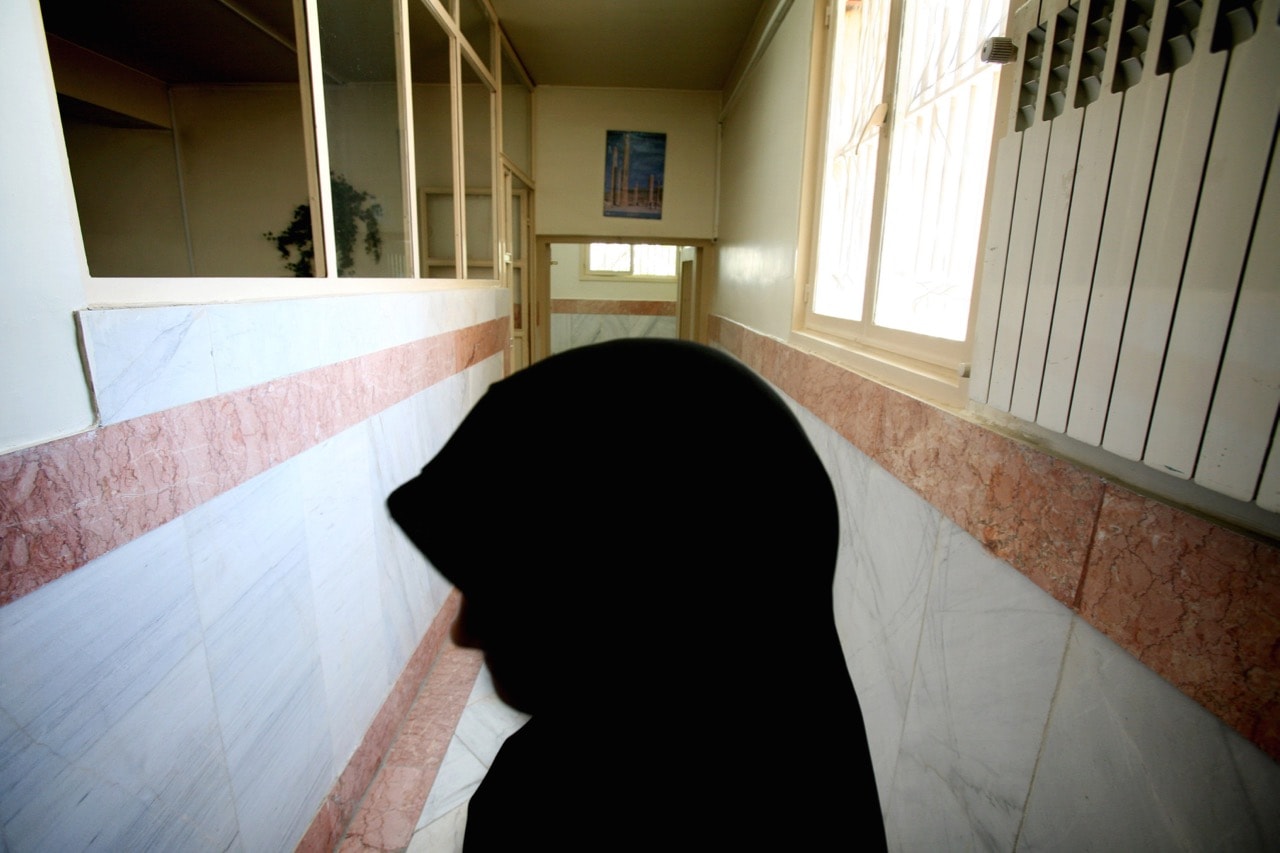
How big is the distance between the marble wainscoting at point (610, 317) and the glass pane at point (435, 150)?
5521 millimetres

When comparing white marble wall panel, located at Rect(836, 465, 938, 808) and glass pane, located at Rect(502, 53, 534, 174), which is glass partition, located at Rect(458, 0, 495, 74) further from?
white marble wall panel, located at Rect(836, 465, 938, 808)

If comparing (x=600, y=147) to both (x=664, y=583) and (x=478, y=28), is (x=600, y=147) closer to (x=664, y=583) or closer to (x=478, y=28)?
(x=478, y=28)

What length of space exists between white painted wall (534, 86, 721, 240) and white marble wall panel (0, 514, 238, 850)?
4893 millimetres

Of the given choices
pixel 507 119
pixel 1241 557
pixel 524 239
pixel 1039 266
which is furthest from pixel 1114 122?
pixel 507 119

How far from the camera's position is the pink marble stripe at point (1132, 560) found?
1.95 ft

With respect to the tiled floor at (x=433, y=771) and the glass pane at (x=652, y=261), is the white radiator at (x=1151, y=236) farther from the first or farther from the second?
the glass pane at (x=652, y=261)

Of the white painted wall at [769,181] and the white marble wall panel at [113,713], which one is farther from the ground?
the white painted wall at [769,181]

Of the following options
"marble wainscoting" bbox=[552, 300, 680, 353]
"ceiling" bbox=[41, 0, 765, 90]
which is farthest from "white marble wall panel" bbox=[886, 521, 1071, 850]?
"marble wainscoting" bbox=[552, 300, 680, 353]

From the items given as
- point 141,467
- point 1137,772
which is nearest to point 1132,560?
point 1137,772

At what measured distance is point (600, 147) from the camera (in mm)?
5238

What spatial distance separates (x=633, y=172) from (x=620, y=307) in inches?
145

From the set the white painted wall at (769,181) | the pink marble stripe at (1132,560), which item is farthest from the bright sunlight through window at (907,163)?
the pink marble stripe at (1132,560)

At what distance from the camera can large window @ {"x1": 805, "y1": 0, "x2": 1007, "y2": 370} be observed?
1.40 meters

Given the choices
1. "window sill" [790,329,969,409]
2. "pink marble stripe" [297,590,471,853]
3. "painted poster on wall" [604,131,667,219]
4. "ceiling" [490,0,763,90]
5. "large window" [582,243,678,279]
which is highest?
"ceiling" [490,0,763,90]
